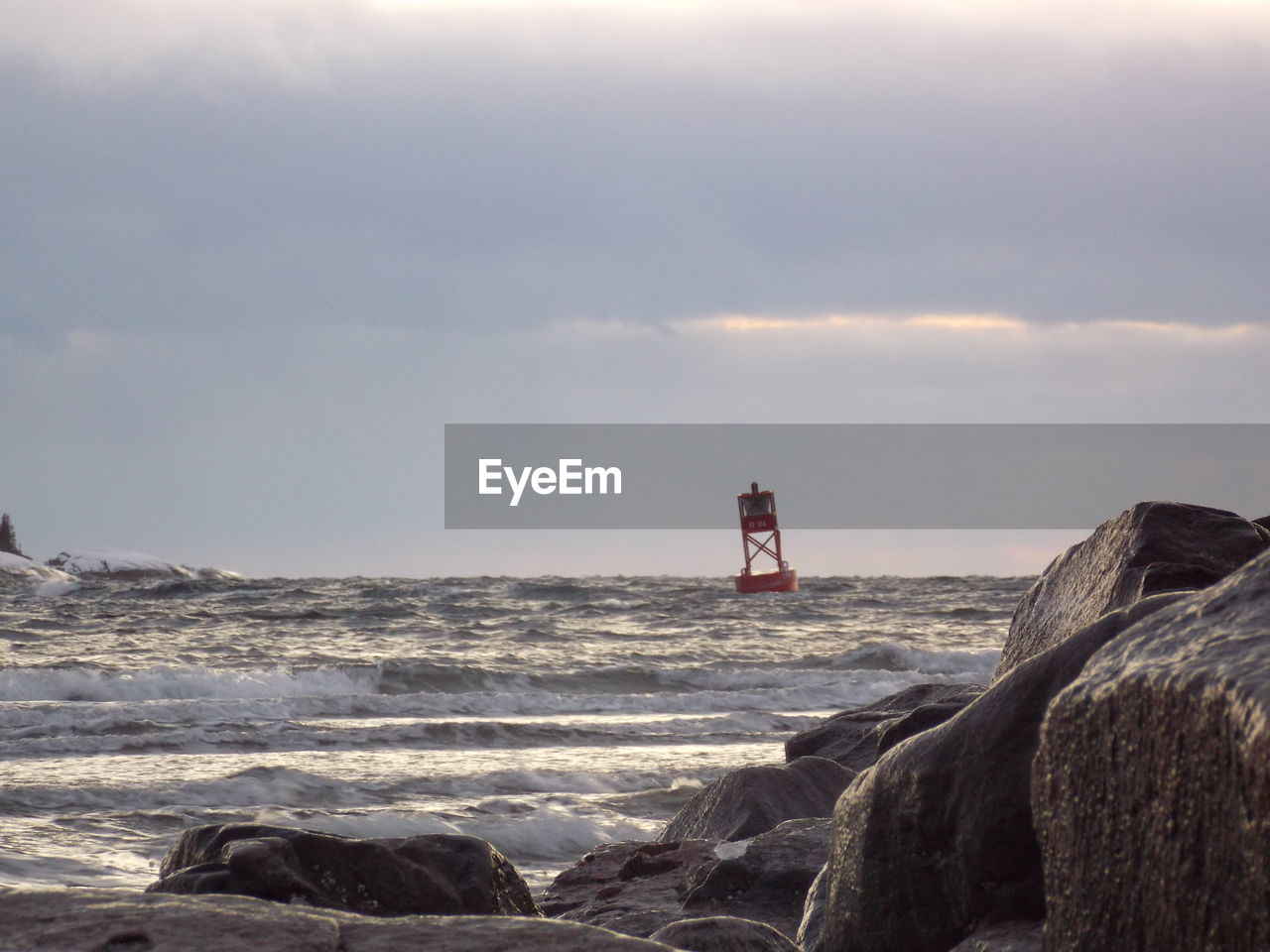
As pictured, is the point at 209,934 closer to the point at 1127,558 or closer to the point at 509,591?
the point at 1127,558

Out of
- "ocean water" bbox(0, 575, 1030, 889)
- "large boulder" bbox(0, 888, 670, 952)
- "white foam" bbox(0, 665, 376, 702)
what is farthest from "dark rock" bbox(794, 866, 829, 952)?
"white foam" bbox(0, 665, 376, 702)

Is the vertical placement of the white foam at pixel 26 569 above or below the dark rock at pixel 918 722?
below

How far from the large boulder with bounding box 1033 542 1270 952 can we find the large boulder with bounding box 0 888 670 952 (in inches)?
27.4

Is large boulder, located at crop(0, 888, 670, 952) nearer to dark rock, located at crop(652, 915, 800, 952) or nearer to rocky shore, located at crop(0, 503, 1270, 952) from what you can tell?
rocky shore, located at crop(0, 503, 1270, 952)

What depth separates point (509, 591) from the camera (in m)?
27.1

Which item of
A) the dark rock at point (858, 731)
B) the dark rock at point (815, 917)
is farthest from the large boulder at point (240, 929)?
the dark rock at point (858, 731)

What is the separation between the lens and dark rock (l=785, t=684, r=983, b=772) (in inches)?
236

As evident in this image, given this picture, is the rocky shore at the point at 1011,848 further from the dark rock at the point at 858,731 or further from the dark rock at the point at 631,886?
the dark rock at the point at 858,731

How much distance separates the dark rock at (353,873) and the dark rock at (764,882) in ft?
2.40

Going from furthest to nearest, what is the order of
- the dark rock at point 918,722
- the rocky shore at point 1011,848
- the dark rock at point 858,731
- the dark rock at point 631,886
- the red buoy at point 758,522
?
the red buoy at point 758,522 < the dark rock at point 858,731 < the dark rock at point 918,722 < the dark rock at point 631,886 < the rocky shore at point 1011,848

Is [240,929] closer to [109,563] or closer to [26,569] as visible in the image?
[26,569]

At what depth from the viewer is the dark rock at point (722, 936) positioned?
2.62m

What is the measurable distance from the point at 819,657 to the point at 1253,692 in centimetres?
1543

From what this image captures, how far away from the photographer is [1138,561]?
10.1 ft
